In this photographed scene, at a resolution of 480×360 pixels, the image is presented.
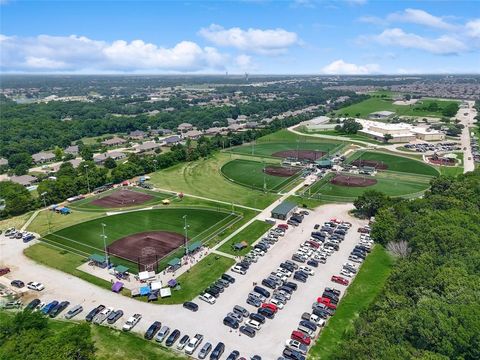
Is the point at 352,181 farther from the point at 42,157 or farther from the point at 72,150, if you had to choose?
the point at 42,157

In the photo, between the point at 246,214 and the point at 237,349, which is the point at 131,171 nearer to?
the point at 246,214

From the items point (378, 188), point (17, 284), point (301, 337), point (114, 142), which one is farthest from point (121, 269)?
point (114, 142)

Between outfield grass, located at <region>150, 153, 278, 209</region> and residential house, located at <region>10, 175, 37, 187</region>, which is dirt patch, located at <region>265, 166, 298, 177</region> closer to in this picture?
outfield grass, located at <region>150, 153, 278, 209</region>

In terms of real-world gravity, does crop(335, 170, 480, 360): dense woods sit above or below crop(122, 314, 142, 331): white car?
above

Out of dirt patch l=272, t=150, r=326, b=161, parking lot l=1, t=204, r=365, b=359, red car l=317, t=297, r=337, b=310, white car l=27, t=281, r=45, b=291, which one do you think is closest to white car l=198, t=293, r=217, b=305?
parking lot l=1, t=204, r=365, b=359

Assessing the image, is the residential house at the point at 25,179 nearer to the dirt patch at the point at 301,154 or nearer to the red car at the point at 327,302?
the dirt patch at the point at 301,154

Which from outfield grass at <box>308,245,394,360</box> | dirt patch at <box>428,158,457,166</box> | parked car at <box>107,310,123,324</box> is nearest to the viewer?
outfield grass at <box>308,245,394,360</box>
